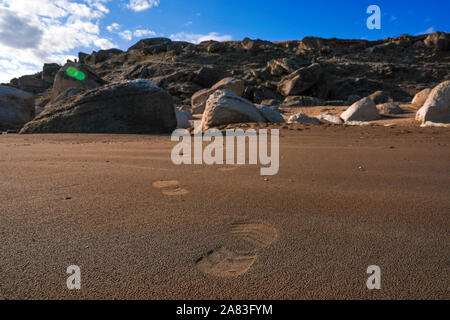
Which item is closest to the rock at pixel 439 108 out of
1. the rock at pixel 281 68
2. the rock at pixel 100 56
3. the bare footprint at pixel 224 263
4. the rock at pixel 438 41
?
the bare footprint at pixel 224 263

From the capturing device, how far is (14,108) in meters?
7.46

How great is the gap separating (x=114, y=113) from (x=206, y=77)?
11018mm

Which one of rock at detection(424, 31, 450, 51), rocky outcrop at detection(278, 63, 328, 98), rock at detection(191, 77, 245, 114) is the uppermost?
rock at detection(424, 31, 450, 51)

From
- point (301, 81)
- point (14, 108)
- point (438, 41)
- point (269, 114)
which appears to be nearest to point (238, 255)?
point (269, 114)

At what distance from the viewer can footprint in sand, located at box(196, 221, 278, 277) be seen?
33.3 inches

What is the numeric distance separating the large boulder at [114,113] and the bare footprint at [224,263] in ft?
16.3

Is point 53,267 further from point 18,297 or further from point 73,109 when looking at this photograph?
point 73,109

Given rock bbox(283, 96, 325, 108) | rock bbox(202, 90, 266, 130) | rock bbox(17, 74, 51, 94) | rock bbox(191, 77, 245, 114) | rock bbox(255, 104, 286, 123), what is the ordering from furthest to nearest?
rock bbox(17, 74, 51, 94) → rock bbox(283, 96, 325, 108) → rock bbox(191, 77, 245, 114) → rock bbox(255, 104, 286, 123) → rock bbox(202, 90, 266, 130)

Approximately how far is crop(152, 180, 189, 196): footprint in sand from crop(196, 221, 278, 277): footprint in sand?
1.64 feet

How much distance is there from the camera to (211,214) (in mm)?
1231

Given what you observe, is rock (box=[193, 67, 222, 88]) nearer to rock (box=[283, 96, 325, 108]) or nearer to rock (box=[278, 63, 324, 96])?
rock (box=[278, 63, 324, 96])

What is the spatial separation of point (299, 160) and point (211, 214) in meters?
1.32

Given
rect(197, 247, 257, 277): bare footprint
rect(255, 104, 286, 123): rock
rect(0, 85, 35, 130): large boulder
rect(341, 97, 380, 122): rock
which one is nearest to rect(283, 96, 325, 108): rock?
rect(341, 97, 380, 122): rock

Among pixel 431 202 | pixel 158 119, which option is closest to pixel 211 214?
pixel 431 202
